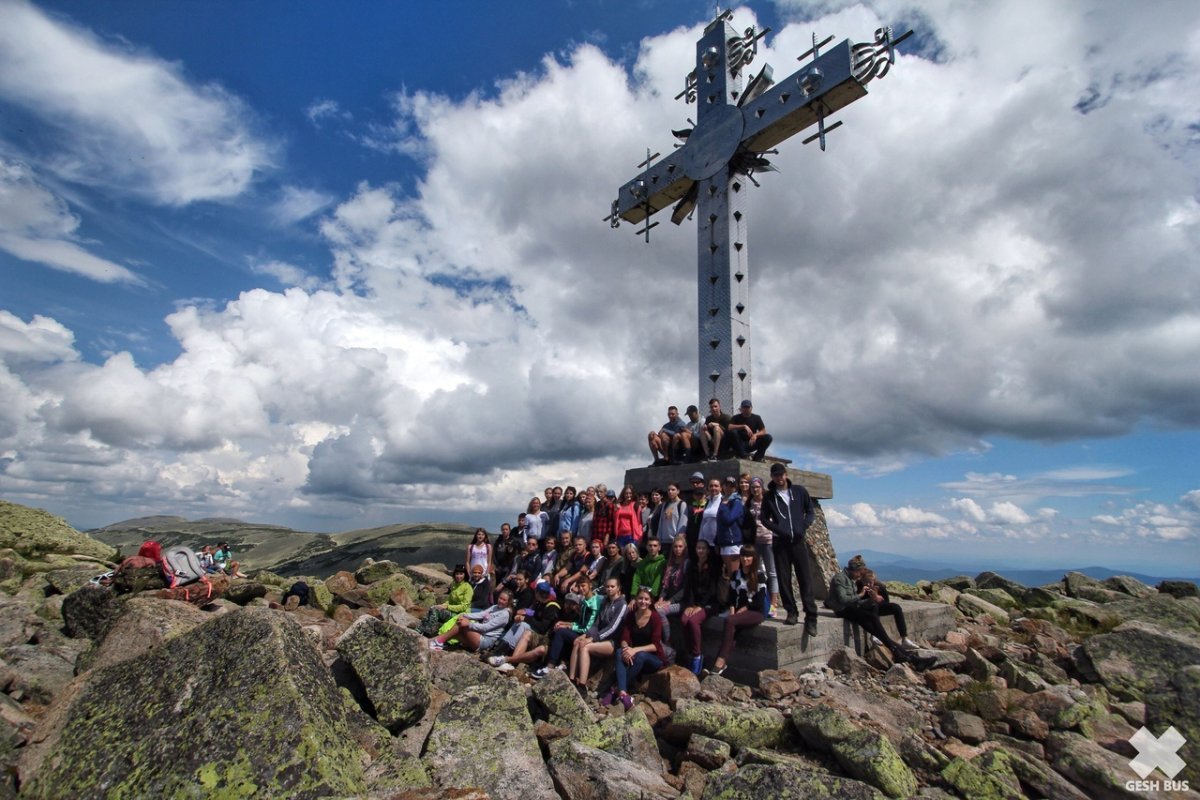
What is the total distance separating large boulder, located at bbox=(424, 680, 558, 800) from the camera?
551cm

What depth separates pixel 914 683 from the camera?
789 cm

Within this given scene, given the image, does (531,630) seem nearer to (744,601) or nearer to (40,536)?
(744,601)

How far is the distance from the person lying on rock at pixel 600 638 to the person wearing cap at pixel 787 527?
228 cm

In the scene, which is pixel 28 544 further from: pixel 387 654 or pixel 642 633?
pixel 642 633

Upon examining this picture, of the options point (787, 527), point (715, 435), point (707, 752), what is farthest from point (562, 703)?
point (715, 435)

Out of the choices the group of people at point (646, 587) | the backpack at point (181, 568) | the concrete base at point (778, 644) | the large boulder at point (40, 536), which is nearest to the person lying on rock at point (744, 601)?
the group of people at point (646, 587)

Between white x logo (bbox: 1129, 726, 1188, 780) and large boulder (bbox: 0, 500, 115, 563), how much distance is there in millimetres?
21966

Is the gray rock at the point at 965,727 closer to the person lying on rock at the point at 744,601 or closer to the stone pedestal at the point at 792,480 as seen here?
the person lying on rock at the point at 744,601

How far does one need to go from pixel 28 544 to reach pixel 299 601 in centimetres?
1171

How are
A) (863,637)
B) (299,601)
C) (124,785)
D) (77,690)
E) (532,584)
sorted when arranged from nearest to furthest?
(124,785)
(77,690)
(863,637)
(532,584)
(299,601)

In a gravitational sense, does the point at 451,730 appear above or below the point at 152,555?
below

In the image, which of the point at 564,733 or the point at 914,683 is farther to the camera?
the point at 914,683

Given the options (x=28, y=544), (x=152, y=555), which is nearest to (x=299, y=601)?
A: (x=152, y=555)

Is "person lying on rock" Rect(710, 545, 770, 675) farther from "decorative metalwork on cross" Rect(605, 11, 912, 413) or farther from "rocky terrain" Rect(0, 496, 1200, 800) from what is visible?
"decorative metalwork on cross" Rect(605, 11, 912, 413)
